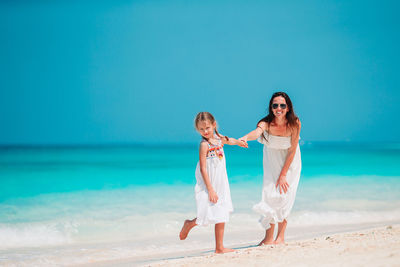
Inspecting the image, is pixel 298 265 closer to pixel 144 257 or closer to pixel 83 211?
pixel 144 257

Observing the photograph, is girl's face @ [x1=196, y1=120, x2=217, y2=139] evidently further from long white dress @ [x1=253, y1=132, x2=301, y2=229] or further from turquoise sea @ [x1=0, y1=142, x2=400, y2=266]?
turquoise sea @ [x1=0, y1=142, x2=400, y2=266]

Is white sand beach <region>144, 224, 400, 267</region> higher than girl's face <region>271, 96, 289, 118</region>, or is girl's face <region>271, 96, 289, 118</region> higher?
girl's face <region>271, 96, 289, 118</region>

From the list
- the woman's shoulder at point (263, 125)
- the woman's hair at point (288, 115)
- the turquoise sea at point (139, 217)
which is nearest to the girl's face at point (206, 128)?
the woman's shoulder at point (263, 125)

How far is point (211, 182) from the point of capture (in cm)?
375

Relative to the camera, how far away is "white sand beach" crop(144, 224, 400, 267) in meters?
2.70

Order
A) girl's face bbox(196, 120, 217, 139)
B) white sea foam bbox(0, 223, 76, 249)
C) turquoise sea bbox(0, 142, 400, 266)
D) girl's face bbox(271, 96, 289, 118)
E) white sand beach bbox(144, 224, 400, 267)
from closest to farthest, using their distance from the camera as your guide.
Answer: white sand beach bbox(144, 224, 400, 267), girl's face bbox(196, 120, 217, 139), girl's face bbox(271, 96, 289, 118), turquoise sea bbox(0, 142, 400, 266), white sea foam bbox(0, 223, 76, 249)

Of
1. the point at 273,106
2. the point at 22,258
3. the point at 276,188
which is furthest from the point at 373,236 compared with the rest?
the point at 22,258

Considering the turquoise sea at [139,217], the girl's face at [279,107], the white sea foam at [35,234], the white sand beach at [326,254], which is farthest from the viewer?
the white sea foam at [35,234]

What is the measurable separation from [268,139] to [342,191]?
6231 millimetres

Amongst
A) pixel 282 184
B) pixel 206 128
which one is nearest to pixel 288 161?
pixel 282 184

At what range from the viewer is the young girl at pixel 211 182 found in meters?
3.66

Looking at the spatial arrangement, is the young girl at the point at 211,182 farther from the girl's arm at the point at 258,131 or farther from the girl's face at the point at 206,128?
the girl's arm at the point at 258,131

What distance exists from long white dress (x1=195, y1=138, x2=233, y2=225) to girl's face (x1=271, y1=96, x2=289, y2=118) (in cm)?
75

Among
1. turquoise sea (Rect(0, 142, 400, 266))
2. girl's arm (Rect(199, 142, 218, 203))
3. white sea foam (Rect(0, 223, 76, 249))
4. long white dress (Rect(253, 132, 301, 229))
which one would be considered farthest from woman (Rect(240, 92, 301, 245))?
white sea foam (Rect(0, 223, 76, 249))
